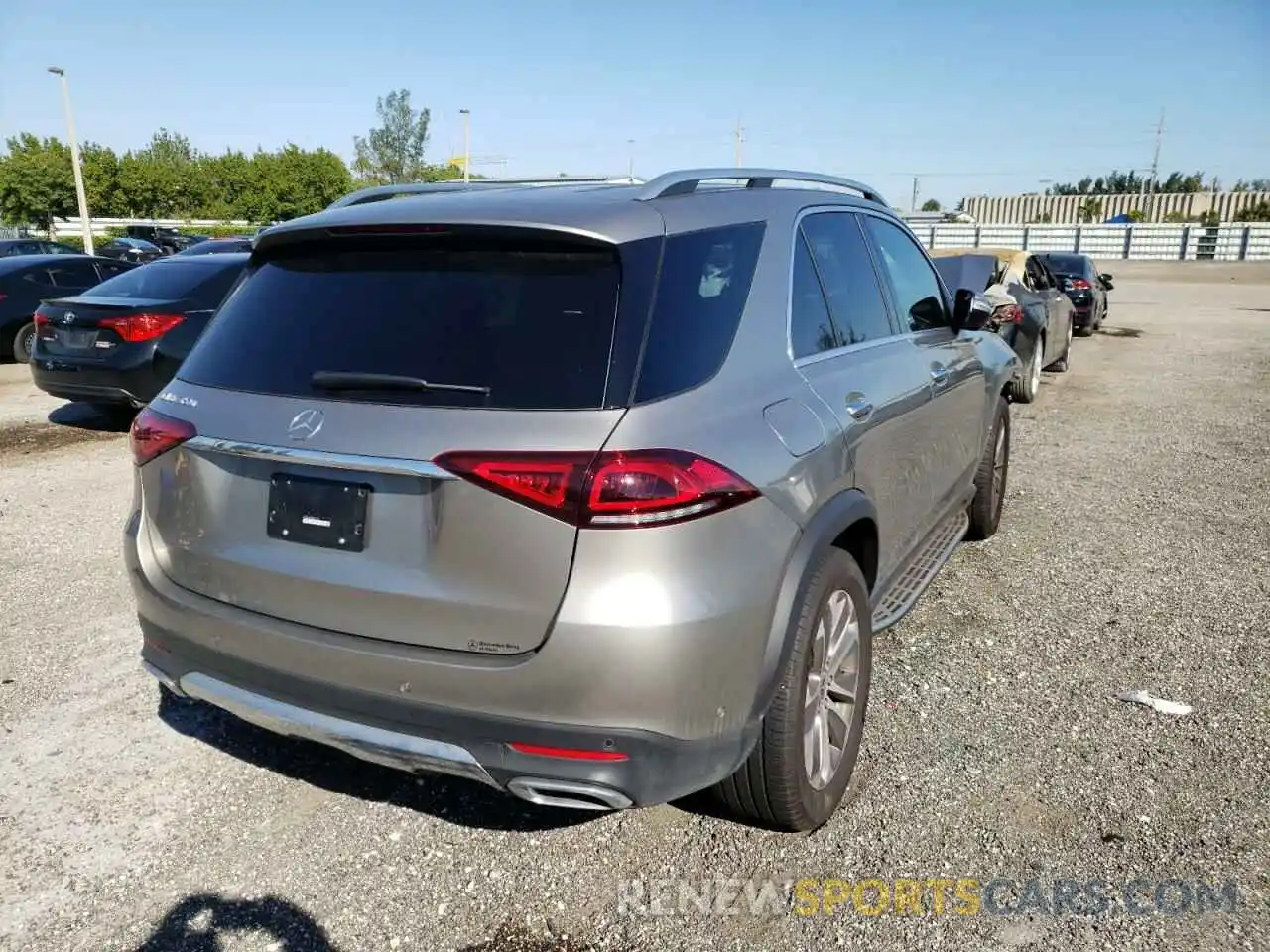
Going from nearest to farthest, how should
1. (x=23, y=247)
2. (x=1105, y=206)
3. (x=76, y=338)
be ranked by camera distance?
(x=76, y=338) < (x=23, y=247) < (x=1105, y=206)

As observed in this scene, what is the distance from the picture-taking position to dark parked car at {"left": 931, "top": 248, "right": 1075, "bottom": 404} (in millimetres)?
10367

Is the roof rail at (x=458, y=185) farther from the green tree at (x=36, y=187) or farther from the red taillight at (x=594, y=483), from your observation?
the green tree at (x=36, y=187)

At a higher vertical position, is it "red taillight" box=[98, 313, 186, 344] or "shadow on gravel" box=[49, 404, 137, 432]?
"red taillight" box=[98, 313, 186, 344]

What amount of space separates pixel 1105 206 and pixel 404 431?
122295 millimetres

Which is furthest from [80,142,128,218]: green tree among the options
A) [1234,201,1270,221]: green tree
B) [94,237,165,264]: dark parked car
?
[1234,201,1270,221]: green tree

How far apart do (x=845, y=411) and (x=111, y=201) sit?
75.2 meters

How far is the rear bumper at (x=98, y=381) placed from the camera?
8195mm

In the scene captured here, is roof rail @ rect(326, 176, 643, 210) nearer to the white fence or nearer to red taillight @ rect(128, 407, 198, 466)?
red taillight @ rect(128, 407, 198, 466)

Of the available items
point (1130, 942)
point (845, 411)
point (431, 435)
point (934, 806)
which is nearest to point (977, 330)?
point (845, 411)

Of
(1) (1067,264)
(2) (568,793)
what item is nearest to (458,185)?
(2) (568,793)

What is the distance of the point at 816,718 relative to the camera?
2.82 m

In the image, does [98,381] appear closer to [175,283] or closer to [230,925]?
[175,283]

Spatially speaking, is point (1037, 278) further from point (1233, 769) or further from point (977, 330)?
point (1233, 769)

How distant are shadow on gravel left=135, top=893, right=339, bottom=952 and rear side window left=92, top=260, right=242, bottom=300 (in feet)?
23.4
